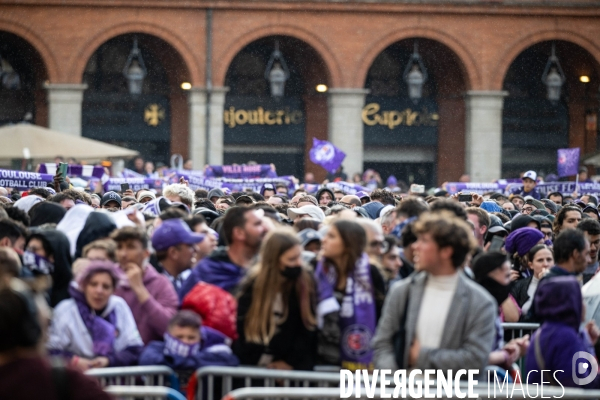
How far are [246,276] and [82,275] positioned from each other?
95cm

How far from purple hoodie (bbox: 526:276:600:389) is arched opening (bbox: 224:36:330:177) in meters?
27.1

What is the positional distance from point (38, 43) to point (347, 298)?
25086 mm

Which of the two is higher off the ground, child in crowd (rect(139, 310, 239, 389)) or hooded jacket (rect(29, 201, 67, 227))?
hooded jacket (rect(29, 201, 67, 227))

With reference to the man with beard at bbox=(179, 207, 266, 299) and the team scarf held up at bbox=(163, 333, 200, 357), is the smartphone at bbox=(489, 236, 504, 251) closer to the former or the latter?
the man with beard at bbox=(179, 207, 266, 299)

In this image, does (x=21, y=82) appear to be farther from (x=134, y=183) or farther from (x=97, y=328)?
(x=97, y=328)

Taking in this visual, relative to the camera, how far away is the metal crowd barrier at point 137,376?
5.95 meters

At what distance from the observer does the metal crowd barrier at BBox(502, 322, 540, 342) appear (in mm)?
7957

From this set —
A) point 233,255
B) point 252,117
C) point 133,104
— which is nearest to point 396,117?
point 252,117

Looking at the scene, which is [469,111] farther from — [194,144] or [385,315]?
[385,315]

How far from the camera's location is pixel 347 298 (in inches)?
255

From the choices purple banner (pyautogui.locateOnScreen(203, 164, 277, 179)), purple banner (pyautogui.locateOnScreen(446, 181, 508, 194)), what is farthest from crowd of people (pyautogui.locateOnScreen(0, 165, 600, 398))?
purple banner (pyautogui.locateOnScreen(203, 164, 277, 179))

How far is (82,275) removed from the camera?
21.4 feet

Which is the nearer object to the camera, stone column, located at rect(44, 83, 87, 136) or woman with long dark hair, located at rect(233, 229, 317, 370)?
woman with long dark hair, located at rect(233, 229, 317, 370)

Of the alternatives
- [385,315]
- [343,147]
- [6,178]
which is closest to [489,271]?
[385,315]
